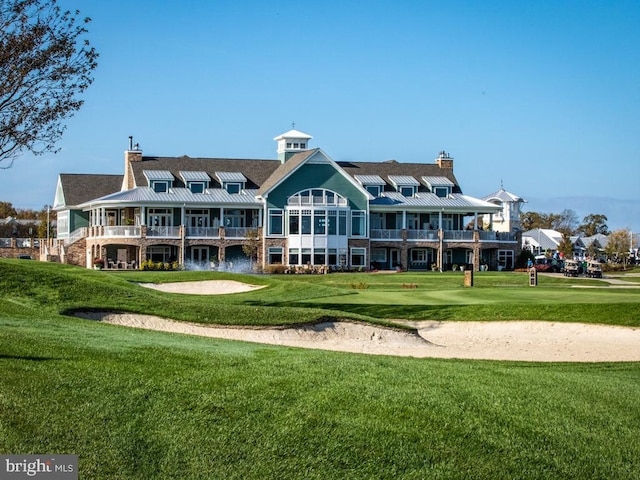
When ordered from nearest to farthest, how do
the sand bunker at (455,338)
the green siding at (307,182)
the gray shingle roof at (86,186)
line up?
1. the sand bunker at (455,338)
2. the green siding at (307,182)
3. the gray shingle roof at (86,186)

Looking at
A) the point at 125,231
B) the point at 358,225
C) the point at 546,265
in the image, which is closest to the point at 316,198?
the point at 358,225

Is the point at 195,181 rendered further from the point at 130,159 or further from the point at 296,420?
the point at 296,420

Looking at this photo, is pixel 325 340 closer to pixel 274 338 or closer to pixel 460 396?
pixel 274 338

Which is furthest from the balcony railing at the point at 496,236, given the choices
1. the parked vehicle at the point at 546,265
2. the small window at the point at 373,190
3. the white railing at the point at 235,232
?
the white railing at the point at 235,232

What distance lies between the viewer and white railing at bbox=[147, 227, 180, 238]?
203 ft

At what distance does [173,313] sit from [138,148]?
4776 centimetres

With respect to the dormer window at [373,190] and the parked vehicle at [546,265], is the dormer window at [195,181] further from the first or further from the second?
the parked vehicle at [546,265]

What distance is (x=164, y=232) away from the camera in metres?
62.2

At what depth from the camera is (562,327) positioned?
24.1 metres

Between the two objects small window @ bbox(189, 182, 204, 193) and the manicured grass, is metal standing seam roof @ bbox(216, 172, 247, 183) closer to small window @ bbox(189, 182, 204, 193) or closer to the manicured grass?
small window @ bbox(189, 182, 204, 193)

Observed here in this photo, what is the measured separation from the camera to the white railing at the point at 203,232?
62781 millimetres

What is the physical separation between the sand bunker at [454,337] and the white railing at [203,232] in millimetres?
39276

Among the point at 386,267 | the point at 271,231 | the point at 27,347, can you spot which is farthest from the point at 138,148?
the point at 27,347

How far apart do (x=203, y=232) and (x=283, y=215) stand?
565cm
